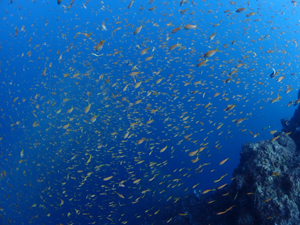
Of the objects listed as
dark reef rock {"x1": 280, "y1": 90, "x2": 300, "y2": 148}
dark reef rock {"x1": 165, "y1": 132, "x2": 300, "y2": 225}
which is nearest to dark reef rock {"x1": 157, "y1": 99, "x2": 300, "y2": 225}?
dark reef rock {"x1": 165, "y1": 132, "x2": 300, "y2": 225}

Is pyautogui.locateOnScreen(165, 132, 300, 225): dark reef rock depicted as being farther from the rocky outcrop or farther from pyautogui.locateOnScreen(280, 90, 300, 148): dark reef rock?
pyautogui.locateOnScreen(280, 90, 300, 148): dark reef rock

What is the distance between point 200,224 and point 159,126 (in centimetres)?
1832

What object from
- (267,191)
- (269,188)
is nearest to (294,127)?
(269,188)

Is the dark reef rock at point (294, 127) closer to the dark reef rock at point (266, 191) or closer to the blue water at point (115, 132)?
the dark reef rock at point (266, 191)

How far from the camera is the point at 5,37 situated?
6319cm

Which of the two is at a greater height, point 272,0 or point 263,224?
point 272,0

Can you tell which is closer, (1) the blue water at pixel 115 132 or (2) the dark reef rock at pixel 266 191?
(2) the dark reef rock at pixel 266 191

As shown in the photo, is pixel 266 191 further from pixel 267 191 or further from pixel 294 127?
pixel 294 127

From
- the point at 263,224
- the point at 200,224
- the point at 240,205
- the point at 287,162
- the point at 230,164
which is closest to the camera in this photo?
the point at 263,224

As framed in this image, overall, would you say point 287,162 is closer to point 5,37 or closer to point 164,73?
point 164,73

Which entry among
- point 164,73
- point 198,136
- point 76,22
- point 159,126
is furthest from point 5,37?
point 198,136

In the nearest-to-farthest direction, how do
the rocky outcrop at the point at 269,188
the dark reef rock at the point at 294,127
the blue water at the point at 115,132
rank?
1. the rocky outcrop at the point at 269,188
2. the dark reef rock at the point at 294,127
3. the blue water at the point at 115,132

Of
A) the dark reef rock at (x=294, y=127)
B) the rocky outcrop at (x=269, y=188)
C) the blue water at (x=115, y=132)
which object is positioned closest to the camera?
the rocky outcrop at (x=269, y=188)

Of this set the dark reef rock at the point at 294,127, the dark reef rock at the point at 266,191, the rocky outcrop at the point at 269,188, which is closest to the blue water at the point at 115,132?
the dark reef rock at the point at 294,127
